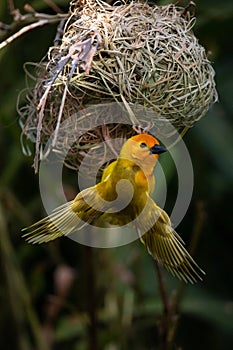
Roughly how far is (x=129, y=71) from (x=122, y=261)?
1.25 m

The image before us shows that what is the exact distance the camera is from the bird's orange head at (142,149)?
1240 millimetres

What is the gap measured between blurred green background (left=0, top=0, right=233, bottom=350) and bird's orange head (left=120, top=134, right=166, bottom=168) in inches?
33.1

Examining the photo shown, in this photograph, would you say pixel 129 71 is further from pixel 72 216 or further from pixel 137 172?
pixel 72 216

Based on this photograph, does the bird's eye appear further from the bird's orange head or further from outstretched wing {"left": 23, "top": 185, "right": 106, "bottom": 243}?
outstretched wing {"left": 23, "top": 185, "right": 106, "bottom": 243}

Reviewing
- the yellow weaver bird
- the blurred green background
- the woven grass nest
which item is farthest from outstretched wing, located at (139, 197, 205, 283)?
the blurred green background

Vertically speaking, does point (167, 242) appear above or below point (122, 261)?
above

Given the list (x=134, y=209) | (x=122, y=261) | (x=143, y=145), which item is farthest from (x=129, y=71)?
(x=122, y=261)

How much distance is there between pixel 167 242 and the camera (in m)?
1.27

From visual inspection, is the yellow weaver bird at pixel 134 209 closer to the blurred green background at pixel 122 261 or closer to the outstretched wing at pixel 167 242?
the outstretched wing at pixel 167 242

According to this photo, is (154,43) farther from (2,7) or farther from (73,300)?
(73,300)

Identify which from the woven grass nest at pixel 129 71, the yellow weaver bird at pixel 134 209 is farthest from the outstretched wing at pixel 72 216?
the woven grass nest at pixel 129 71

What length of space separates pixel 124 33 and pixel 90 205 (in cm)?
32

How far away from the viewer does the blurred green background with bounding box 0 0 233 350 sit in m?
2.26

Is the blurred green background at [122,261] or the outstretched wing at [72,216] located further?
the blurred green background at [122,261]
